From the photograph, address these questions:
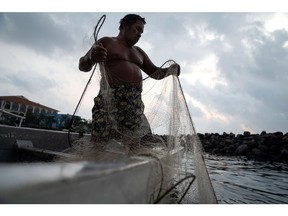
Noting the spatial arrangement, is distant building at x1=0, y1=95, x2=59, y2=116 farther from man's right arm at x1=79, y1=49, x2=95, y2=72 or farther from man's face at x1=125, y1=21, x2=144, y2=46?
man's face at x1=125, y1=21, x2=144, y2=46

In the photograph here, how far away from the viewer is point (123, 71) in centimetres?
342

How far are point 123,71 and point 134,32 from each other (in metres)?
0.65

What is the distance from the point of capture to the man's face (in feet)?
11.7

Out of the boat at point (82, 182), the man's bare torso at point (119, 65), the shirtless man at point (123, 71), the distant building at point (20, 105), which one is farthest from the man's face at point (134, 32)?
the distant building at point (20, 105)

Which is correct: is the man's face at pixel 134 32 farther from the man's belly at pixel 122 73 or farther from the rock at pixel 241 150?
the rock at pixel 241 150

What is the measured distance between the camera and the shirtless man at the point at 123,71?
120 inches

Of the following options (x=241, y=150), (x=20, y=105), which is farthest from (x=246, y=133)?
(x=20, y=105)

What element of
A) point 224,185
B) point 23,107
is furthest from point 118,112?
point 23,107

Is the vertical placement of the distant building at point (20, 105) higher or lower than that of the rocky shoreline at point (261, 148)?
higher

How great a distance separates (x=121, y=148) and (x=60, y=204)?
1.56 meters

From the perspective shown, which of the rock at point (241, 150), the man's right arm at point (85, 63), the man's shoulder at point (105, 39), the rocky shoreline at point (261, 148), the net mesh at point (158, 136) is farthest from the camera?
the rock at point (241, 150)

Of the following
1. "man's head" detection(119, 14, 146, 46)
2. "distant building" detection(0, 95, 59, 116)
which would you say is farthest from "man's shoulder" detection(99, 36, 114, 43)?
"distant building" detection(0, 95, 59, 116)

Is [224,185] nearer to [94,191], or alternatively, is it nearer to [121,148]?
[121,148]

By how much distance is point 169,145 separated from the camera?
8.74 ft
